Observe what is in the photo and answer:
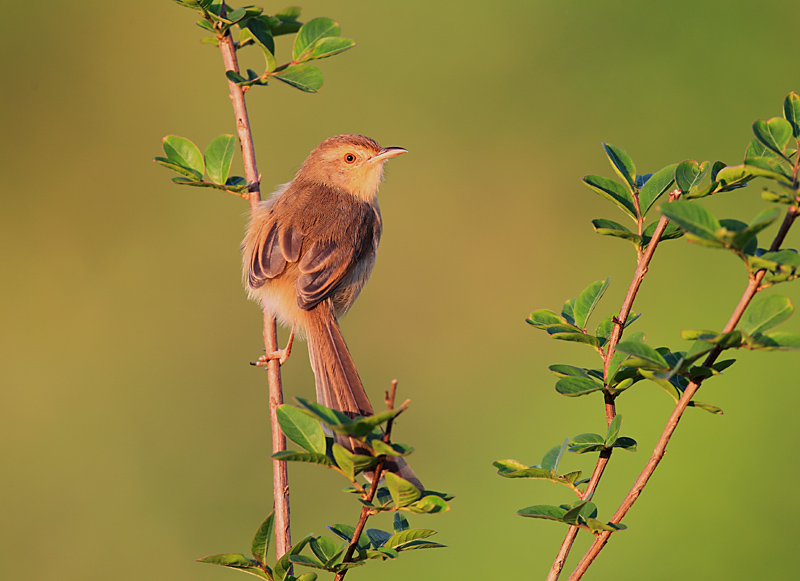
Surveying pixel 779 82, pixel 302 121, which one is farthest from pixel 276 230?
pixel 779 82

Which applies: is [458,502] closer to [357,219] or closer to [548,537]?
[548,537]

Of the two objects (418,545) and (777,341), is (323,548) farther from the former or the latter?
(777,341)

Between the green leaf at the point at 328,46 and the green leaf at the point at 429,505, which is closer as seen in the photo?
the green leaf at the point at 429,505

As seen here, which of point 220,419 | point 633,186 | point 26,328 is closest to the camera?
point 633,186

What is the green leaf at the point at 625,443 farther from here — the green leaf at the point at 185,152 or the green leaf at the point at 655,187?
the green leaf at the point at 185,152

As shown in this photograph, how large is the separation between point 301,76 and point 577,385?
1331mm

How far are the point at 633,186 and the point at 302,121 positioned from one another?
477 centimetres

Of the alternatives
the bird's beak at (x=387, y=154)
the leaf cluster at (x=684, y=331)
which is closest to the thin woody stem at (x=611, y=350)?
the leaf cluster at (x=684, y=331)

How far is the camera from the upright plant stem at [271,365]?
194 centimetres

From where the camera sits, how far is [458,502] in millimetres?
5105

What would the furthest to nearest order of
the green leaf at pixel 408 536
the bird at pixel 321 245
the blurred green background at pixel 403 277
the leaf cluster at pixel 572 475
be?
1. the blurred green background at pixel 403 277
2. the bird at pixel 321 245
3. the green leaf at pixel 408 536
4. the leaf cluster at pixel 572 475

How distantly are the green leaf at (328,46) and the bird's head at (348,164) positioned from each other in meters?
1.43

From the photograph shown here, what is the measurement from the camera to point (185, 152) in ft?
7.66

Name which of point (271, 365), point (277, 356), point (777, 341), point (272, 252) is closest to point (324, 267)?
point (272, 252)
